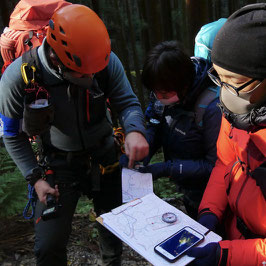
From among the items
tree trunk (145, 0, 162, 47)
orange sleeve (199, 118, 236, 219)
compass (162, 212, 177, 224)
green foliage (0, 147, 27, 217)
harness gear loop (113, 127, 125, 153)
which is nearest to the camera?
compass (162, 212, 177, 224)

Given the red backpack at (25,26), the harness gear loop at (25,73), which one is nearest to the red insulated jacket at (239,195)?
the harness gear loop at (25,73)

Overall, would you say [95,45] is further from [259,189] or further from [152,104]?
[259,189]

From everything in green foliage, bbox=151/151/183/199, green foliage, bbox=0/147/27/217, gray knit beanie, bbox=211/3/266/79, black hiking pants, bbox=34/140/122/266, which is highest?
gray knit beanie, bbox=211/3/266/79

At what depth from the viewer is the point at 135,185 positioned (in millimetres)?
2496

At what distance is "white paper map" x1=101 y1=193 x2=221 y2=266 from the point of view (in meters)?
1.82

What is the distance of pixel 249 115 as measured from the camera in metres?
1.79

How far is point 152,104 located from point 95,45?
98 centimetres

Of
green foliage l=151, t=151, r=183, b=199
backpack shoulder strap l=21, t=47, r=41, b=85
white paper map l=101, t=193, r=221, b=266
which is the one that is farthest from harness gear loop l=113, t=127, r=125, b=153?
green foliage l=151, t=151, r=183, b=199

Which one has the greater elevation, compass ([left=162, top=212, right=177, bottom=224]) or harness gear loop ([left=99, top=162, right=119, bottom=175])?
compass ([left=162, top=212, right=177, bottom=224])

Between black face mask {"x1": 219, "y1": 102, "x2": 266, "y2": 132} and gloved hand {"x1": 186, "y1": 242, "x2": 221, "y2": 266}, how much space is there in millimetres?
771

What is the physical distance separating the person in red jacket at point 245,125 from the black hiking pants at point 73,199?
1.29 m

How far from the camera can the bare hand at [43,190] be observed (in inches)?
101

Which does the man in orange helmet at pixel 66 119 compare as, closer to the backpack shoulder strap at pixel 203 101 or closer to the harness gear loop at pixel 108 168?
the harness gear loop at pixel 108 168

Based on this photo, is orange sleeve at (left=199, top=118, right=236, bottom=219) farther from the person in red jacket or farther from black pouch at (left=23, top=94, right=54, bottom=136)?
black pouch at (left=23, top=94, right=54, bottom=136)
